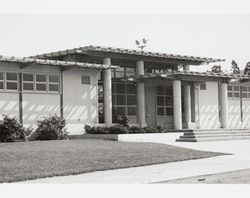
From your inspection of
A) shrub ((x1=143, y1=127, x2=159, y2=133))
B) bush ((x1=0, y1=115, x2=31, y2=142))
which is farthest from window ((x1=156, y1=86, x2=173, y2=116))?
bush ((x1=0, y1=115, x2=31, y2=142))

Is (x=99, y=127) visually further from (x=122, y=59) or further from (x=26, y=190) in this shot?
(x=26, y=190)

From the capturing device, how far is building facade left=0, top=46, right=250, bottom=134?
25156mm

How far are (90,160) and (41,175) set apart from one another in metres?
3.08

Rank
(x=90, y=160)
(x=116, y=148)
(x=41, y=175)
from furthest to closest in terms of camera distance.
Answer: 1. (x=116, y=148)
2. (x=90, y=160)
3. (x=41, y=175)

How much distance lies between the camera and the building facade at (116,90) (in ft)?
82.5

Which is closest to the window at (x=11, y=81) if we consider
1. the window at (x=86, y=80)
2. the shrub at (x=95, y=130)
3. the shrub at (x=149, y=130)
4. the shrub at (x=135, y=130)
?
the window at (x=86, y=80)

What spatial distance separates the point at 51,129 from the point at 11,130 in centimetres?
225

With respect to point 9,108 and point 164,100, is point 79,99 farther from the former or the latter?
point 164,100

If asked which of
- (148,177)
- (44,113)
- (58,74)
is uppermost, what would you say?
(58,74)

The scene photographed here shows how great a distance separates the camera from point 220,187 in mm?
10141

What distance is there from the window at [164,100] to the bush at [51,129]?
10498mm

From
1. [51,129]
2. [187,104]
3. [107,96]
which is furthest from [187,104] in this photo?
[51,129]

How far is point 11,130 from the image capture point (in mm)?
22984

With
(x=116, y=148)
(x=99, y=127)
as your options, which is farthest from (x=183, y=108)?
(x=116, y=148)
